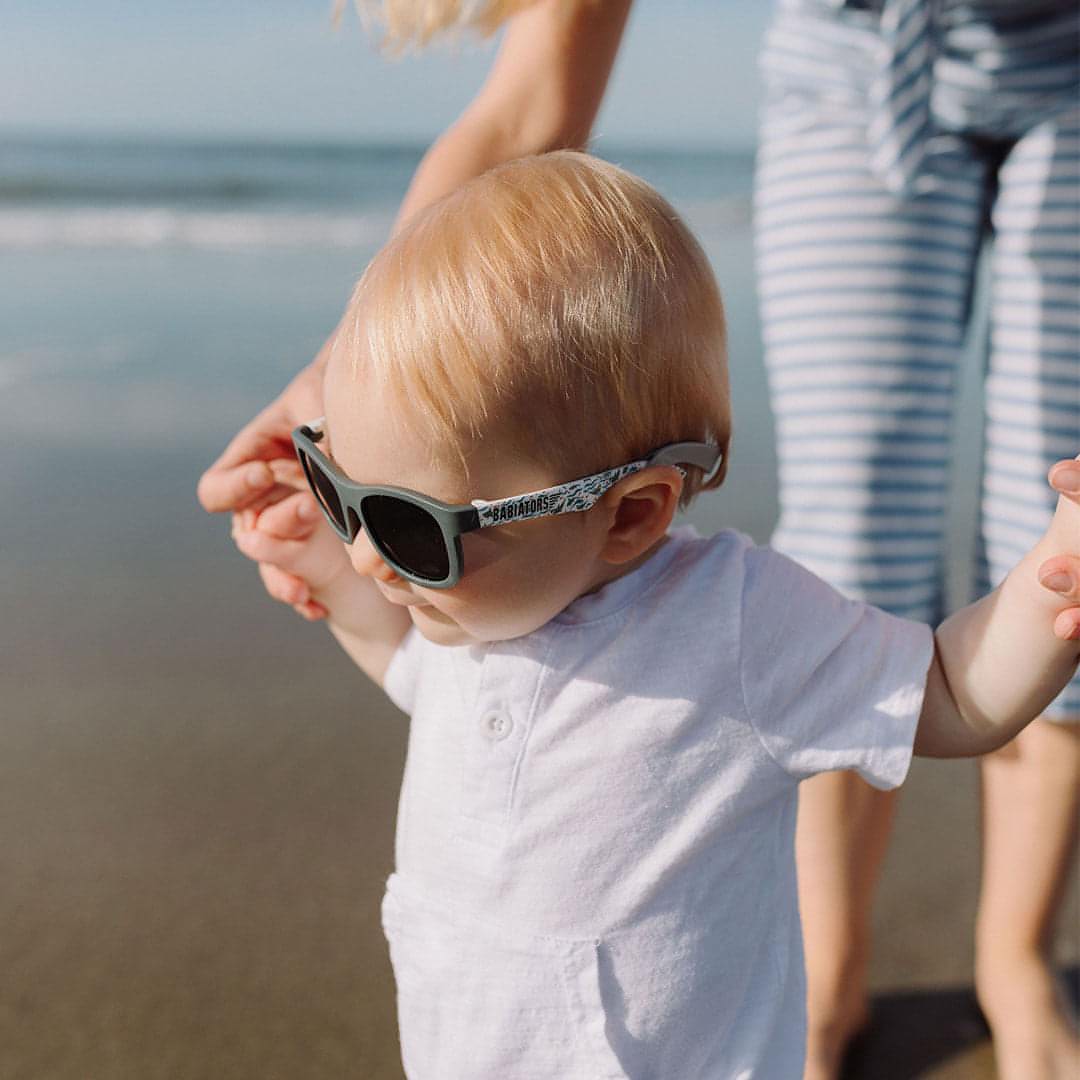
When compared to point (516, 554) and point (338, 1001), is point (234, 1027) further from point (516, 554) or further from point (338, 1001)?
point (516, 554)

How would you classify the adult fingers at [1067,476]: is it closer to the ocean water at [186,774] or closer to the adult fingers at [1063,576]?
the adult fingers at [1063,576]

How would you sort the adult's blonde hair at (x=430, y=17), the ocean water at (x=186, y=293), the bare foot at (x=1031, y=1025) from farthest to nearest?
the ocean water at (x=186, y=293)
the bare foot at (x=1031, y=1025)
the adult's blonde hair at (x=430, y=17)

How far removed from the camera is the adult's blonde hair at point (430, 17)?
152cm

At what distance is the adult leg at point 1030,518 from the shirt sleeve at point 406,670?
816 millimetres

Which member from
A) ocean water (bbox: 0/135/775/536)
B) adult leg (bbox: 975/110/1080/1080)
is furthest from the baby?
ocean water (bbox: 0/135/775/536)

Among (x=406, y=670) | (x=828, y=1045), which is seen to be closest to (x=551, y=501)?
(x=406, y=670)

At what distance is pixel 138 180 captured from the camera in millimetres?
11875

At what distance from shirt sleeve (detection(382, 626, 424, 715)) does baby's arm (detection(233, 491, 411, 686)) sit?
2 centimetres

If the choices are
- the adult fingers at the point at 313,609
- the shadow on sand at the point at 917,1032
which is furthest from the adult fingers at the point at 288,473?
the shadow on sand at the point at 917,1032

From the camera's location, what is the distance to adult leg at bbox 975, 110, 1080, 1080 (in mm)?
1566

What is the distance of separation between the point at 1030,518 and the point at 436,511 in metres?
0.93

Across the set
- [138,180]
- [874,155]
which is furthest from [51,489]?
[138,180]

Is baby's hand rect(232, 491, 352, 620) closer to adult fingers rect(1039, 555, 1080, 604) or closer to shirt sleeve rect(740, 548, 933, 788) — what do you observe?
shirt sleeve rect(740, 548, 933, 788)

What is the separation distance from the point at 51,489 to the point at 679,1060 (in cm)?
279
